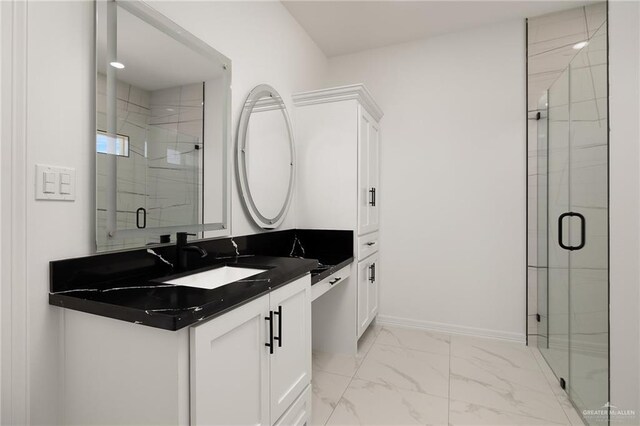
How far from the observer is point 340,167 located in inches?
96.8

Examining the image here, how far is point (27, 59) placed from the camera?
38.8 inches

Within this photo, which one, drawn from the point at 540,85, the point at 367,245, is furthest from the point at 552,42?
the point at 367,245

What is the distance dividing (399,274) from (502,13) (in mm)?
2357

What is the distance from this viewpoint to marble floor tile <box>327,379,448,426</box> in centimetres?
169

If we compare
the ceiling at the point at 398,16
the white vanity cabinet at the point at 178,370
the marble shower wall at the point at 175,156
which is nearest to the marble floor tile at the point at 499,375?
the white vanity cabinet at the point at 178,370

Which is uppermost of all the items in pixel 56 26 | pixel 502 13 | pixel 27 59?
pixel 502 13

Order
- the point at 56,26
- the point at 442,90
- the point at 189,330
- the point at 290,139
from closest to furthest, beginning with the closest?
the point at 189,330 < the point at 56,26 < the point at 290,139 < the point at 442,90

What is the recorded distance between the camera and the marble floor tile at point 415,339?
8.44 feet

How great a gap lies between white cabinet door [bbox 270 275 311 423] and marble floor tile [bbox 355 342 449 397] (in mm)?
757

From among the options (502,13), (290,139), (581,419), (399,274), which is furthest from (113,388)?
(502,13)

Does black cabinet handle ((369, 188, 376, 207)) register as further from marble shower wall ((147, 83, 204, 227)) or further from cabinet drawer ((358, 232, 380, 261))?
marble shower wall ((147, 83, 204, 227))

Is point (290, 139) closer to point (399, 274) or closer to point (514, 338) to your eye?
point (399, 274)

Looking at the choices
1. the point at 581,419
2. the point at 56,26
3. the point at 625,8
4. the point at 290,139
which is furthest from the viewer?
the point at 290,139

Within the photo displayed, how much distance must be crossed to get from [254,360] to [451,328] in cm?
227
